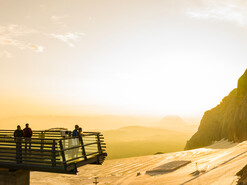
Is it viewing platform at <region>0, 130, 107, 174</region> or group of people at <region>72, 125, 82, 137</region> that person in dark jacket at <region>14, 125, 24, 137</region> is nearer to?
viewing platform at <region>0, 130, 107, 174</region>

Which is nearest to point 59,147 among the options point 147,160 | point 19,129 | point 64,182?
point 19,129

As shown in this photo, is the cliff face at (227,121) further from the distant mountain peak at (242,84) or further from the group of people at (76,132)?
the group of people at (76,132)

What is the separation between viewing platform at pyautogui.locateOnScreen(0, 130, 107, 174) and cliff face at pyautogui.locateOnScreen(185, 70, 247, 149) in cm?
2662

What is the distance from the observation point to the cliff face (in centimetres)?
3700

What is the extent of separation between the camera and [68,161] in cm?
1307

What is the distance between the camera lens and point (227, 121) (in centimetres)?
4362

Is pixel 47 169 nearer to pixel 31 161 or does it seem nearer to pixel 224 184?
pixel 31 161

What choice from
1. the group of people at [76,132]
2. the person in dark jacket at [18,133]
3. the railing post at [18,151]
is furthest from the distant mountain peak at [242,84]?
the railing post at [18,151]

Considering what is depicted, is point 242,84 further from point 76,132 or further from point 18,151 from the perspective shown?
point 18,151

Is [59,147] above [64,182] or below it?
above

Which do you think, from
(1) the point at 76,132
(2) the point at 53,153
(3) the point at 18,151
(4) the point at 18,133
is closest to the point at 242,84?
(1) the point at 76,132

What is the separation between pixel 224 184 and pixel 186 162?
480 inches

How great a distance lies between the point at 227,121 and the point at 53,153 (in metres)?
37.1

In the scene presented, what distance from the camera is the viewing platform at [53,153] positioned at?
12953mm
